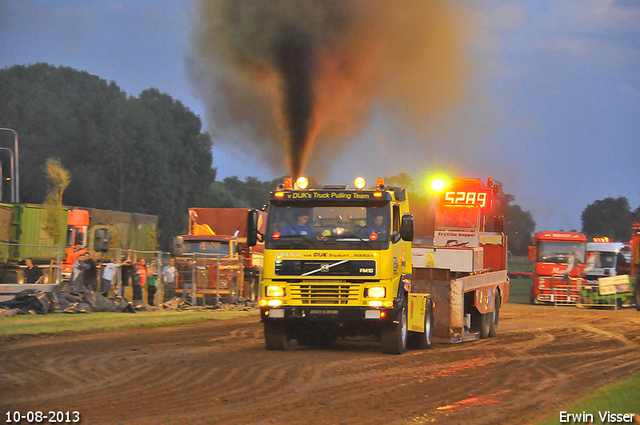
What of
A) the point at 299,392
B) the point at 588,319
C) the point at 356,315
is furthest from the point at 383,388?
the point at 588,319

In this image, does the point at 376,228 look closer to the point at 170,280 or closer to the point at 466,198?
the point at 466,198

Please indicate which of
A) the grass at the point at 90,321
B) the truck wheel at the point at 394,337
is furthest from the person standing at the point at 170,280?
the truck wheel at the point at 394,337

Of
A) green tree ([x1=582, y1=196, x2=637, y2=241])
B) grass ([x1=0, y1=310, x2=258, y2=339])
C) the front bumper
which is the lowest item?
grass ([x1=0, y1=310, x2=258, y2=339])

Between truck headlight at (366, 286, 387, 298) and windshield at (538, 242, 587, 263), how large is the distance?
2465 centimetres

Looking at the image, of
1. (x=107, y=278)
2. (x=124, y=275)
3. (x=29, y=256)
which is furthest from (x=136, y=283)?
(x=29, y=256)

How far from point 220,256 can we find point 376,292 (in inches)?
630

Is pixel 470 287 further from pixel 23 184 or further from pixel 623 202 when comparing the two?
pixel 623 202

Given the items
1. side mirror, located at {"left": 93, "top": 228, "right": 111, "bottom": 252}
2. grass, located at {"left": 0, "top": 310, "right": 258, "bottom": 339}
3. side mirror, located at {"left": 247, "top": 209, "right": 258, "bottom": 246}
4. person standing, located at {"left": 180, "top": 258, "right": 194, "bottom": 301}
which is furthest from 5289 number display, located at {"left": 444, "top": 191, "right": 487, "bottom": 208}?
side mirror, located at {"left": 247, "top": 209, "right": 258, "bottom": 246}

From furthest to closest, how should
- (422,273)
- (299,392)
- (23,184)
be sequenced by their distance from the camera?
(23,184) → (422,273) → (299,392)

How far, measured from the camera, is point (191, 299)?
26.6 m

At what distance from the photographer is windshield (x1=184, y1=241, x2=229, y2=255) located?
92.4ft

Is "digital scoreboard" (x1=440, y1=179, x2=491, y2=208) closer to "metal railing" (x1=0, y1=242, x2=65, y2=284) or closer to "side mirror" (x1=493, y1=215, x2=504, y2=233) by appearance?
"side mirror" (x1=493, y1=215, x2=504, y2=233)

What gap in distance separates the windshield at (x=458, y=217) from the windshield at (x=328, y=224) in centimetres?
940

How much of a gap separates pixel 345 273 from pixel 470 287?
4.57 metres
